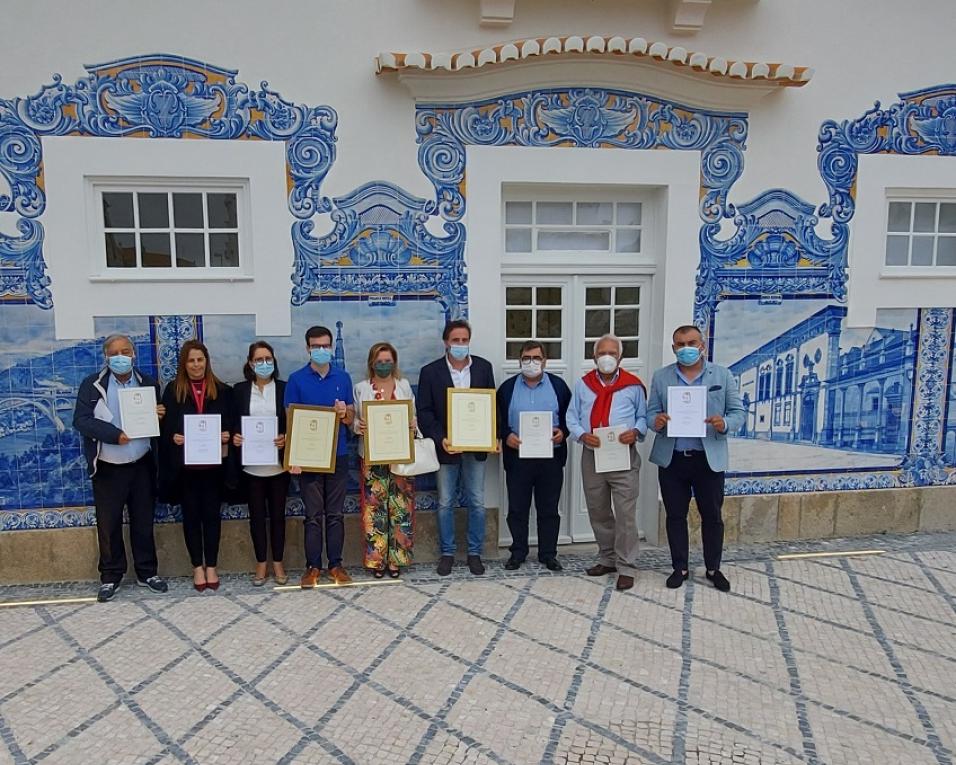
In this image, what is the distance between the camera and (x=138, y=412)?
4891mm

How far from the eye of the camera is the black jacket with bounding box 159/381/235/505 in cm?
505

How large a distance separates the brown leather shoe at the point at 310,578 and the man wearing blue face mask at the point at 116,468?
0.94 meters

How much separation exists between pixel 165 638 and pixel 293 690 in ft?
3.56

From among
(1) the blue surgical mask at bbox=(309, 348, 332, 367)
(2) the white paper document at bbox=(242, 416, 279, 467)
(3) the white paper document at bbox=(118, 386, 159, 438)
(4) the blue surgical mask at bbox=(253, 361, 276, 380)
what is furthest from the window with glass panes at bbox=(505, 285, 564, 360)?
(3) the white paper document at bbox=(118, 386, 159, 438)

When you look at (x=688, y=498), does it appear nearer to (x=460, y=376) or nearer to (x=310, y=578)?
(x=460, y=376)

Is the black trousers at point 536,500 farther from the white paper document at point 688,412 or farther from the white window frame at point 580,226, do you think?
the white window frame at point 580,226

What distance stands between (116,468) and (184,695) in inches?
69.8

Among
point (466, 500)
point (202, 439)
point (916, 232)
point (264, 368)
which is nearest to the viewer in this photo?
point (202, 439)

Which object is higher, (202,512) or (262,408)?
(262,408)

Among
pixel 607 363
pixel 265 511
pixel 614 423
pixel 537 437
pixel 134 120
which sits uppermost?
pixel 134 120

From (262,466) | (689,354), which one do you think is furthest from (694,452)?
(262,466)

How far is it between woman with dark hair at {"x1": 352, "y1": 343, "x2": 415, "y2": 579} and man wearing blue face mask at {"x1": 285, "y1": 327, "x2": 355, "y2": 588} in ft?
0.45

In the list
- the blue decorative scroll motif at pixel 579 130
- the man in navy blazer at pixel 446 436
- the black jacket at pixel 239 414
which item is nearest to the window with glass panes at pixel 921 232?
the blue decorative scroll motif at pixel 579 130

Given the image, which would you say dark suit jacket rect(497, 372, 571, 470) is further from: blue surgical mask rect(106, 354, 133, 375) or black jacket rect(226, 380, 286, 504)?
blue surgical mask rect(106, 354, 133, 375)
